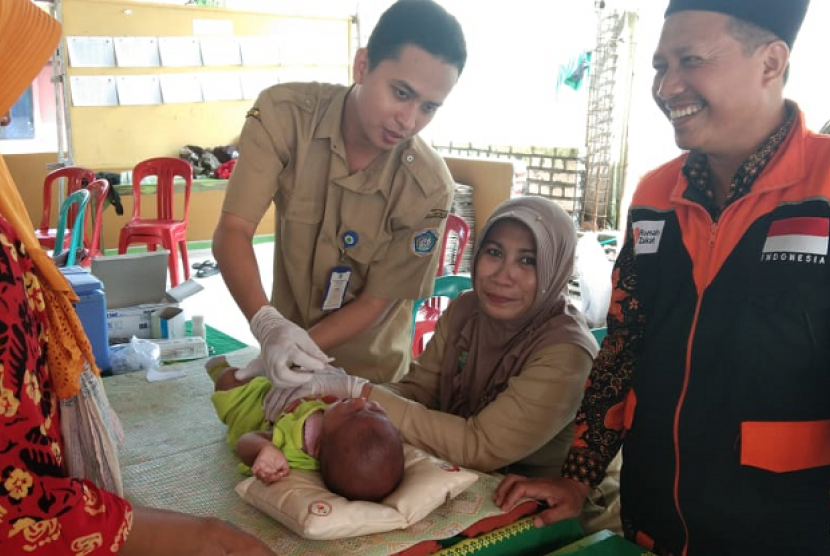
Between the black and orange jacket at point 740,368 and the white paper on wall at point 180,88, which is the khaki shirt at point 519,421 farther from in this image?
the white paper on wall at point 180,88

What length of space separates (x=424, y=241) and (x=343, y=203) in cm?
26

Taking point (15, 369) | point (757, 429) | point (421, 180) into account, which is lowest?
point (757, 429)

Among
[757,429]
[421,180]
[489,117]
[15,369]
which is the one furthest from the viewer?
[489,117]

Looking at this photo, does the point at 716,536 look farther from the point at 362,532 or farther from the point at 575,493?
the point at 362,532

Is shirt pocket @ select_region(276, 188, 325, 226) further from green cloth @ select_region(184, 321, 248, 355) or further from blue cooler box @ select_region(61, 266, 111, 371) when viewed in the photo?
green cloth @ select_region(184, 321, 248, 355)

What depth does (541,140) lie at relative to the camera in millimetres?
7152

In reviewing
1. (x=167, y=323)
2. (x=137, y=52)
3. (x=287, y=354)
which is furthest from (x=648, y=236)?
(x=137, y=52)

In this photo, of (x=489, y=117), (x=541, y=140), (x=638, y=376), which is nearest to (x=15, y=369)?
(x=638, y=376)

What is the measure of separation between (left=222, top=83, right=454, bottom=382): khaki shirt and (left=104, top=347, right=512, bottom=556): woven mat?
0.46m

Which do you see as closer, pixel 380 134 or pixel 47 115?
pixel 380 134

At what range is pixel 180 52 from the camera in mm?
6828

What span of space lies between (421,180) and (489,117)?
238 inches

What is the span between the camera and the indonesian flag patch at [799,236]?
1.04 m

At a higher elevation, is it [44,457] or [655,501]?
[44,457]
